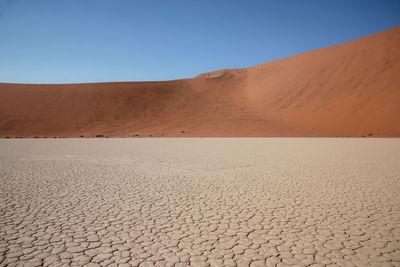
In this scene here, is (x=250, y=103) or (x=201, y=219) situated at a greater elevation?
(x=250, y=103)

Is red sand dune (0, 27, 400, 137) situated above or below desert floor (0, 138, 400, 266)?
above

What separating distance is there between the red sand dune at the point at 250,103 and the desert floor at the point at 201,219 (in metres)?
18.3

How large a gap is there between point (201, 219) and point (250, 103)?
104ft

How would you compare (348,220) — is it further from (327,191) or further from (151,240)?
(151,240)

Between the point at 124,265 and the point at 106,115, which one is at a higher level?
the point at 106,115

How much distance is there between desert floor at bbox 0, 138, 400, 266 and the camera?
258cm

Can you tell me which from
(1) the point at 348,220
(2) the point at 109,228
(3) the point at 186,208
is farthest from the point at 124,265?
(1) the point at 348,220

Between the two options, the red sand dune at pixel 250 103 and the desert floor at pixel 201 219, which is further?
the red sand dune at pixel 250 103

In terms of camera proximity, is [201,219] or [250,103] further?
[250,103]

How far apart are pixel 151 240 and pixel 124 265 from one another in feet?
1.79

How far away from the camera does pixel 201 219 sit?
360 cm

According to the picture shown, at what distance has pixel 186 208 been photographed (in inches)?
160

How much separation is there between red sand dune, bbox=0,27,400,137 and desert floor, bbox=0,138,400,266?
18314 mm

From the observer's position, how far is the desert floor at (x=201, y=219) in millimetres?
2584
